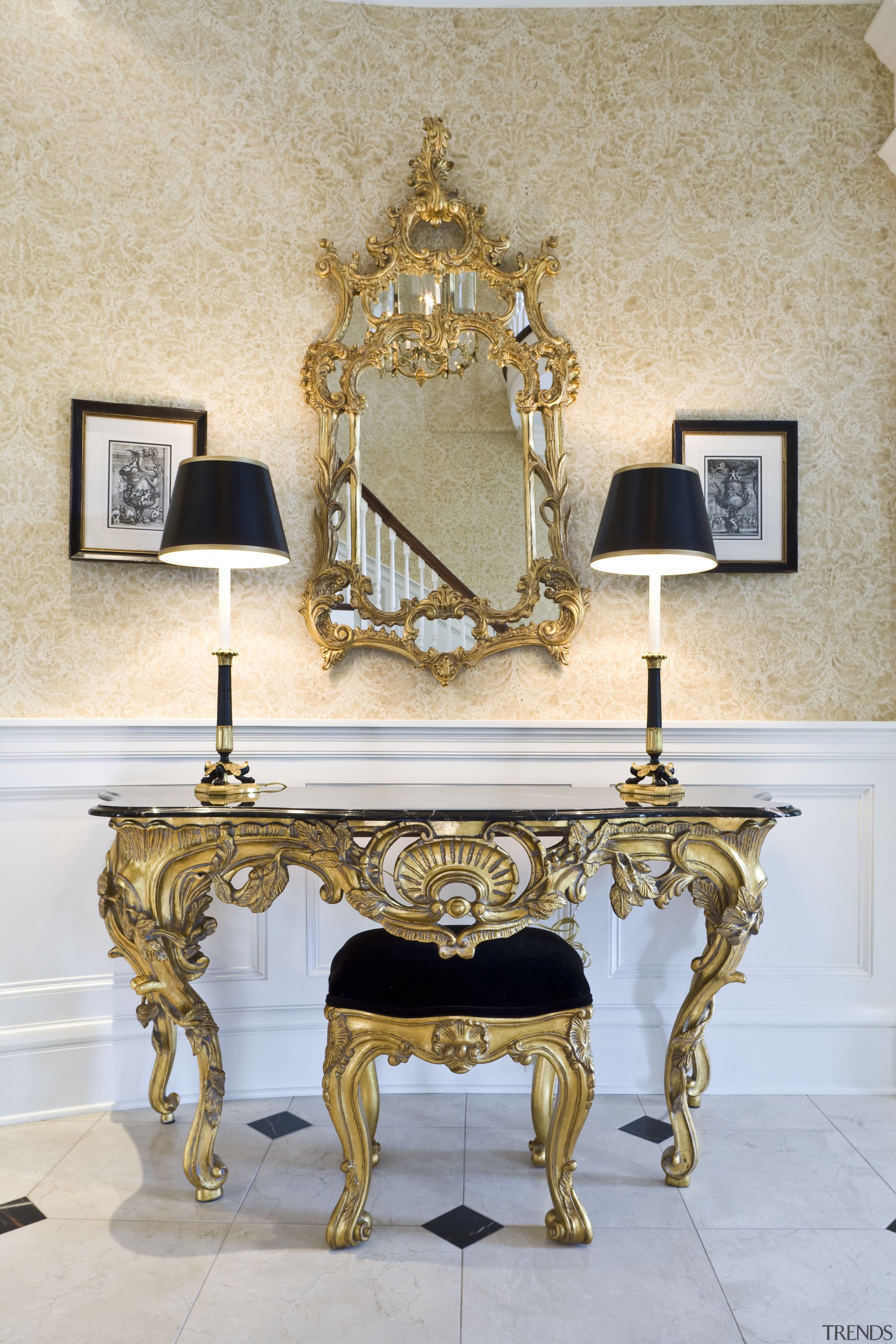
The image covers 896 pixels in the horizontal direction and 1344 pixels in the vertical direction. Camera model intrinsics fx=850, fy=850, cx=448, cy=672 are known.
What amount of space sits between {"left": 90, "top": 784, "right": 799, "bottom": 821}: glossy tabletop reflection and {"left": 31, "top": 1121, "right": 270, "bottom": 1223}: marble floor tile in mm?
821

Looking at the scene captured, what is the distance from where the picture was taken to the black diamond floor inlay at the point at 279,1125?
2.08 metres

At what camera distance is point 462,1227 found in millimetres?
1681

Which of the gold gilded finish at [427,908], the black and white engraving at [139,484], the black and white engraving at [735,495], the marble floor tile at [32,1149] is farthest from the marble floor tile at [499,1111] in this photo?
the black and white engraving at [139,484]

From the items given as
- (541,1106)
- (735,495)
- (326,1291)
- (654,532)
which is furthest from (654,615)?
(326,1291)

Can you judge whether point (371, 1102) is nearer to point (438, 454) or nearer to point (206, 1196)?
point (206, 1196)

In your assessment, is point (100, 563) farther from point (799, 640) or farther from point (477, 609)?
point (799, 640)

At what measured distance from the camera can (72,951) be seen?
2246mm

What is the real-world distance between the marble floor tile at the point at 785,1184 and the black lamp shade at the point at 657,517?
1371mm

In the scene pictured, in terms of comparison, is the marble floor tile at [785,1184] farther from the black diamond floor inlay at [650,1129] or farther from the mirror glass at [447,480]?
the mirror glass at [447,480]

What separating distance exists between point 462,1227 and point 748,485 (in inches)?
76.6

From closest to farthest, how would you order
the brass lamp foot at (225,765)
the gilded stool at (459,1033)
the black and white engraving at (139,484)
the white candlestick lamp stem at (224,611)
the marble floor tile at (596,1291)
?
the marble floor tile at (596,1291) < the gilded stool at (459,1033) < the brass lamp foot at (225,765) < the white candlestick lamp stem at (224,611) < the black and white engraving at (139,484)

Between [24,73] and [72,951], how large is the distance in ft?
7.68

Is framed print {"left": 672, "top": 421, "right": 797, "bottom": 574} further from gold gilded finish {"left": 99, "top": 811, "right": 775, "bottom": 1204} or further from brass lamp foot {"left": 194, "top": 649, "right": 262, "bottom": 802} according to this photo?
brass lamp foot {"left": 194, "top": 649, "right": 262, "bottom": 802}

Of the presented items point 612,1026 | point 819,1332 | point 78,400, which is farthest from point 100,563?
point 819,1332
